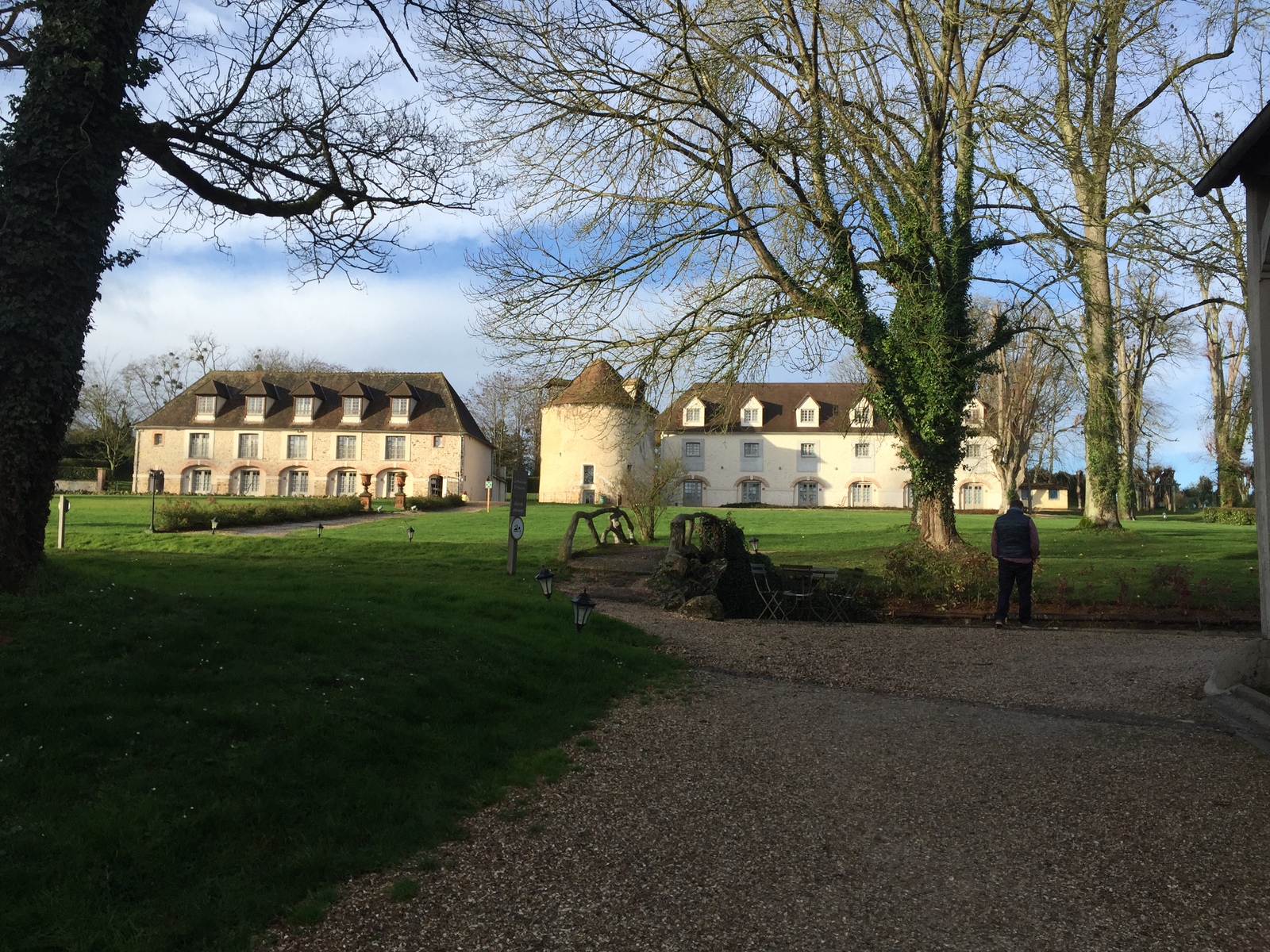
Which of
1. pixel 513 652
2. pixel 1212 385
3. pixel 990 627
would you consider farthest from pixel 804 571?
pixel 1212 385

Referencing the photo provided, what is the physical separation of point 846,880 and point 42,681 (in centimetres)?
461

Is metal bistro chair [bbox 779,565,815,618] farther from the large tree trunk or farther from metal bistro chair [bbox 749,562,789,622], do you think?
the large tree trunk

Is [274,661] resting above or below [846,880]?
above

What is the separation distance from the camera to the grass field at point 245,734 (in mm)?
3600

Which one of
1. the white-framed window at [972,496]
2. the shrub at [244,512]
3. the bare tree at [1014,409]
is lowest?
the shrub at [244,512]

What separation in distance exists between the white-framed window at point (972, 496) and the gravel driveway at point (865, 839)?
4897 centimetres

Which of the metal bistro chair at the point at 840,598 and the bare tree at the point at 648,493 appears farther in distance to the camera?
the bare tree at the point at 648,493

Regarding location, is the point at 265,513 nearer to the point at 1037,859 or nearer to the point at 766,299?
the point at 766,299

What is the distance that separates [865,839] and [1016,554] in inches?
337

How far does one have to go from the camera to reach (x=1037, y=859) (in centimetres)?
419

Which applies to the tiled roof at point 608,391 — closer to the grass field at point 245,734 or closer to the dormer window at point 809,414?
the grass field at point 245,734

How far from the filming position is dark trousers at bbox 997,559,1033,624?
1225 cm

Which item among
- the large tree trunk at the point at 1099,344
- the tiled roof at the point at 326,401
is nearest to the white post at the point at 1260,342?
the large tree trunk at the point at 1099,344

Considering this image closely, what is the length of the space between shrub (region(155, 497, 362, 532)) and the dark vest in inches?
838
